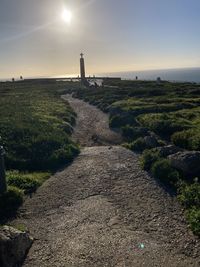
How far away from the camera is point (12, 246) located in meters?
9.81

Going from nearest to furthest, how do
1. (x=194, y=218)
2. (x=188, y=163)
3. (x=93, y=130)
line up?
(x=194, y=218) → (x=188, y=163) → (x=93, y=130)

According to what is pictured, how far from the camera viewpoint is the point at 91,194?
14602 millimetres

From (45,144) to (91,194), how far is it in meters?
8.16

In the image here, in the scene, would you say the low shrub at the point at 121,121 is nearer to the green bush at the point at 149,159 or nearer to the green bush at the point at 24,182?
the green bush at the point at 149,159

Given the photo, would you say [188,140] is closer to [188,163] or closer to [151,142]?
[151,142]

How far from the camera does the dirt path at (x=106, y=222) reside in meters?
9.98

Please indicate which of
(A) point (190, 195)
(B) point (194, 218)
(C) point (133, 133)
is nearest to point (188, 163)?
(A) point (190, 195)

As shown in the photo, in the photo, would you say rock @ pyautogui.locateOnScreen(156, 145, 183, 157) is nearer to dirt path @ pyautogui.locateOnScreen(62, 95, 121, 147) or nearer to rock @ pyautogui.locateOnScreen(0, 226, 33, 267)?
dirt path @ pyautogui.locateOnScreen(62, 95, 121, 147)

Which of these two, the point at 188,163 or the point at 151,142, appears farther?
the point at 151,142

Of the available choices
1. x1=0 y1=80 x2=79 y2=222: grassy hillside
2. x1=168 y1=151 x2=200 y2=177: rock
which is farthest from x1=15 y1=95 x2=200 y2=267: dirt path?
x1=168 y1=151 x2=200 y2=177: rock

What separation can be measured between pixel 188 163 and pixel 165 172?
117cm

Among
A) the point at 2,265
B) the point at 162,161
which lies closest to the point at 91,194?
the point at 162,161

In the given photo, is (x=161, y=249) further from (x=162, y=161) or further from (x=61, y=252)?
A: (x=162, y=161)

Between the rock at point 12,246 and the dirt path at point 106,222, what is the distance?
0.98 feet
